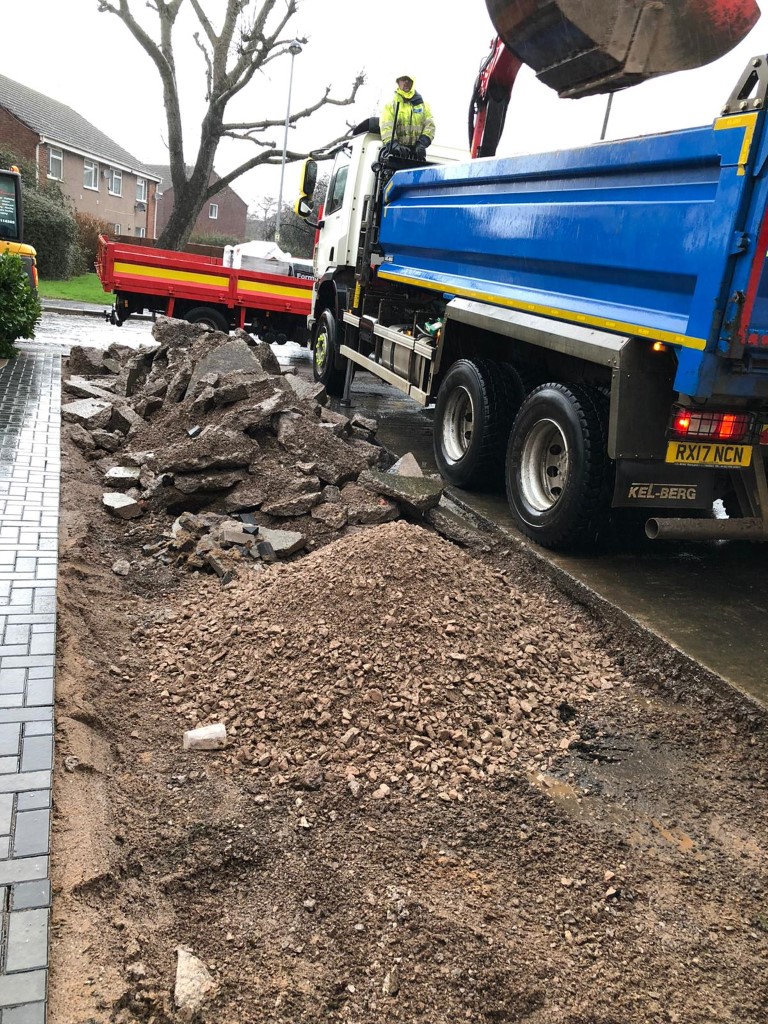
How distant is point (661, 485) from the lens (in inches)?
192

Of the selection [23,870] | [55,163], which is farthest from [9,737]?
[55,163]

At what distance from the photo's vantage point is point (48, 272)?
28.1 m

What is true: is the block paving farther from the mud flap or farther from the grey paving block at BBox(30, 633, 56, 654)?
the mud flap

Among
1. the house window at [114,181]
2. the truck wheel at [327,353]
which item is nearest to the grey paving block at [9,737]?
the truck wheel at [327,353]

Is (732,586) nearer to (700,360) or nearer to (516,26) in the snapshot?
(700,360)

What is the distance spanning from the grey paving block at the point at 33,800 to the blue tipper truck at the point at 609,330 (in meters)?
3.44

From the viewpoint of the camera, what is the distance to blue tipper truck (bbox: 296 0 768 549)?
163 inches

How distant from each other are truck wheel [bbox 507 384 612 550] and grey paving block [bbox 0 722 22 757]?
3471 mm

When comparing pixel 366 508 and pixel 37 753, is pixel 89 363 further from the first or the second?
pixel 37 753

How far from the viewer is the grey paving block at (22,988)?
210 cm

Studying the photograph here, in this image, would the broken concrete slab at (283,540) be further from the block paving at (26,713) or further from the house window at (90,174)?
the house window at (90,174)

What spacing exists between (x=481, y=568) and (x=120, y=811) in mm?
2653

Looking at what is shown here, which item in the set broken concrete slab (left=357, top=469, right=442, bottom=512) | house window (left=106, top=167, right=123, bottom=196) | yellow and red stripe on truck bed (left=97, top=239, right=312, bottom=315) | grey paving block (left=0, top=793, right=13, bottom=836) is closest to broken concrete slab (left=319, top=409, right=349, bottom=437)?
broken concrete slab (left=357, top=469, right=442, bottom=512)

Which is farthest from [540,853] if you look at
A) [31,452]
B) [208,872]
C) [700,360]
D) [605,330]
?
[31,452]
